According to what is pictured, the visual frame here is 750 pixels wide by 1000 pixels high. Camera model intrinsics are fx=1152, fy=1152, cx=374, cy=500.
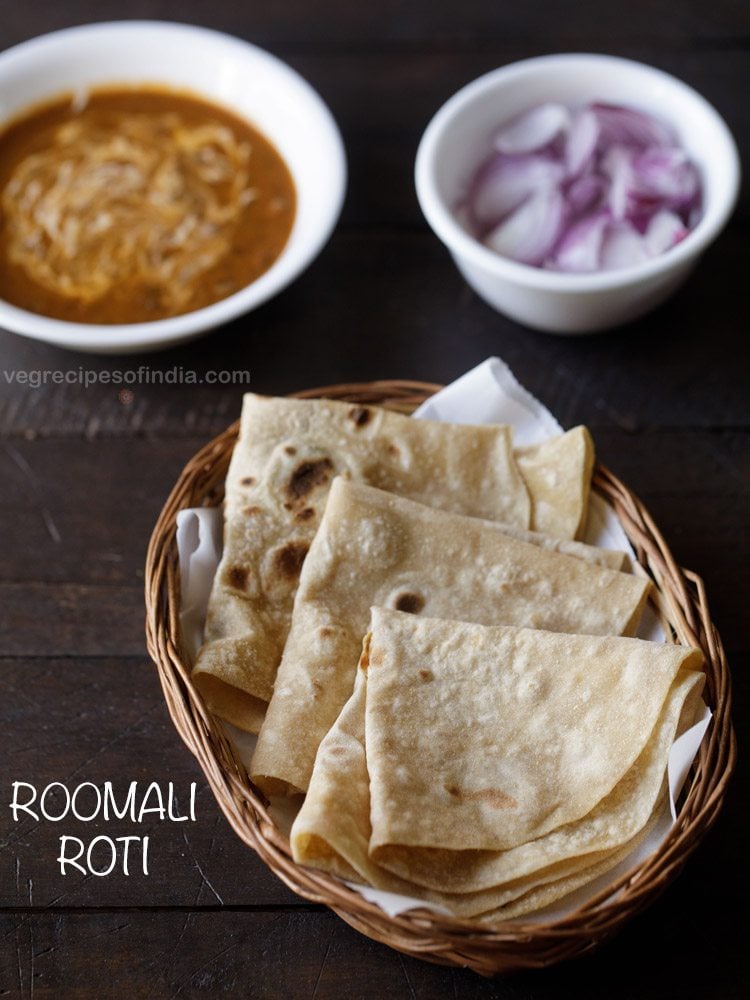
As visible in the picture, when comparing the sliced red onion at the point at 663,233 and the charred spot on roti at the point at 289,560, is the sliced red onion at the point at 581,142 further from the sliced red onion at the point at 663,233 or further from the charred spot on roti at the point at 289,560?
the charred spot on roti at the point at 289,560

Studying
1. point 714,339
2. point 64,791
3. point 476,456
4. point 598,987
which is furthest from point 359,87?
point 598,987

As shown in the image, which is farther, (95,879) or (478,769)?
(95,879)

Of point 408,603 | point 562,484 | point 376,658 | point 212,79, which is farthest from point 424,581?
point 212,79

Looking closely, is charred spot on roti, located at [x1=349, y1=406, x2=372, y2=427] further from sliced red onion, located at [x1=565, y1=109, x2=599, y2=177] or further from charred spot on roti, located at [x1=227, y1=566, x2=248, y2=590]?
sliced red onion, located at [x1=565, y1=109, x2=599, y2=177]

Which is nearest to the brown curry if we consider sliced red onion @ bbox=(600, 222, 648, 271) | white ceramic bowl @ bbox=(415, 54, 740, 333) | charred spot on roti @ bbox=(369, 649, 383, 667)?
white ceramic bowl @ bbox=(415, 54, 740, 333)

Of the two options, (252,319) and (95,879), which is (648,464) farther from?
(95,879)

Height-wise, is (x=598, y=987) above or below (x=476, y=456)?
below
